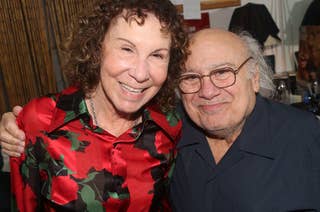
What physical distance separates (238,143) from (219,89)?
25 centimetres

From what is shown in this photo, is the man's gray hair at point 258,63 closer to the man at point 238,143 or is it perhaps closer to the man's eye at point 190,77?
the man at point 238,143

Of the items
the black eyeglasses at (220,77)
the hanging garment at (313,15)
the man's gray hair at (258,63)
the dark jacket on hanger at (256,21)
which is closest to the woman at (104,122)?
the black eyeglasses at (220,77)

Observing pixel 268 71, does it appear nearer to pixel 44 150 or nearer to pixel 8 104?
pixel 44 150

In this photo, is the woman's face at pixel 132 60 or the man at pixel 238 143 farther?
the man at pixel 238 143

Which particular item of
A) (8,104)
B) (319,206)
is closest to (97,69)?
(319,206)

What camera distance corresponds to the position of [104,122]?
146 cm

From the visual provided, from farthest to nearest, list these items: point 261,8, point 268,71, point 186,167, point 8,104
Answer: point 261,8 → point 8,104 → point 268,71 → point 186,167

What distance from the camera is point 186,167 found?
1.58 meters

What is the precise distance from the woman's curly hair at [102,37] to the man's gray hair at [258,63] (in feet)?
1.04

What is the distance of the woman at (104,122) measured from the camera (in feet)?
4.25

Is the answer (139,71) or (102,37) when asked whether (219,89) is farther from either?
(102,37)

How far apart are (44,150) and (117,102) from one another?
1.14ft

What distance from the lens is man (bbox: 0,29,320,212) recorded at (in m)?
1.38

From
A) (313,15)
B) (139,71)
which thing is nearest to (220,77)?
(139,71)
